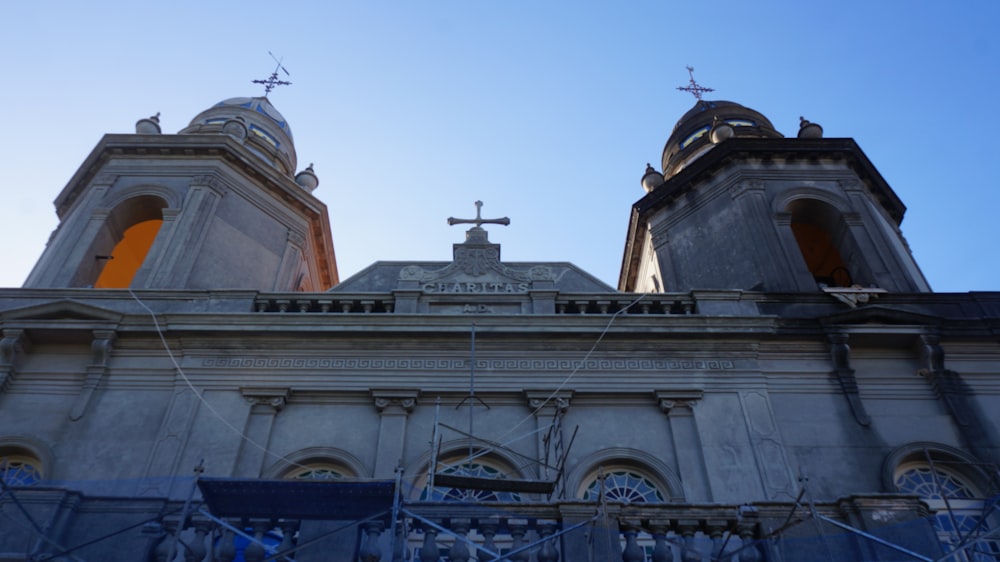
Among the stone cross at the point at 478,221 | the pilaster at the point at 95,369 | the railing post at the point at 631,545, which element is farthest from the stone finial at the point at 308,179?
the railing post at the point at 631,545

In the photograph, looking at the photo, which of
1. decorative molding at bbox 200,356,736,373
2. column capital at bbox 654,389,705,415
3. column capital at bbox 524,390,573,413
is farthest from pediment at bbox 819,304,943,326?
column capital at bbox 524,390,573,413

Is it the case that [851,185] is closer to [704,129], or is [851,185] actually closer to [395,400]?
[704,129]

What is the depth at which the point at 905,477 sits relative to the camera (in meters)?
13.4

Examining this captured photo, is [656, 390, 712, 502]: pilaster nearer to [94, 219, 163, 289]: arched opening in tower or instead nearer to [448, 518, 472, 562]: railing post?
[448, 518, 472, 562]: railing post

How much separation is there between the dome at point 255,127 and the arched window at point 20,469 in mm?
11364

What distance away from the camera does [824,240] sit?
20500 millimetres

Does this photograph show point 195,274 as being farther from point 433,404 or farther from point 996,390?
point 996,390

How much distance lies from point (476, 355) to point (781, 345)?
225 inches

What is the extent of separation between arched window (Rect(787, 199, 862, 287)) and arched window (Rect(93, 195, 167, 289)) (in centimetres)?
1537

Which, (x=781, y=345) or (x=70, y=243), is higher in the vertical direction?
(x=70, y=243)

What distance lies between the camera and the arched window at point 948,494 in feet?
40.4

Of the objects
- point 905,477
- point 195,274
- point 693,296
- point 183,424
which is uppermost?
point 195,274

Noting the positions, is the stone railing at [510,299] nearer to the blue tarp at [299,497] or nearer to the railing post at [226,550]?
the blue tarp at [299,497]

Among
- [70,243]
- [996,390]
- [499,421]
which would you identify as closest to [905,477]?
[996,390]
